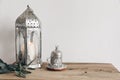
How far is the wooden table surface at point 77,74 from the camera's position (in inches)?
43.3

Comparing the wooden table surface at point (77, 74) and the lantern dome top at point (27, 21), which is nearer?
the wooden table surface at point (77, 74)

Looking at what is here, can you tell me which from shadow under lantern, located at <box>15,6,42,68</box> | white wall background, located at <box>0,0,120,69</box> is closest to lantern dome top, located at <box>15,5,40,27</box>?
shadow under lantern, located at <box>15,6,42,68</box>

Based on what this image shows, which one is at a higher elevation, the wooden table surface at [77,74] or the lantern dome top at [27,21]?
the lantern dome top at [27,21]

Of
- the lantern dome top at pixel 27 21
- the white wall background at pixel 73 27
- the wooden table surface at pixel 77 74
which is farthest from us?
the white wall background at pixel 73 27

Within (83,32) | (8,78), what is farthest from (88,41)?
(8,78)

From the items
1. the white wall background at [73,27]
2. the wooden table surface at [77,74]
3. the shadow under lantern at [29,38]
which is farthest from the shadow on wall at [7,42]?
the wooden table surface at [77,74]

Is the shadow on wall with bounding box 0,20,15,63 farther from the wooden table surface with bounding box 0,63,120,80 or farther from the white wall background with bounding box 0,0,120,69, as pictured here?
the wooden table surface with bounding box 0,63,120,80

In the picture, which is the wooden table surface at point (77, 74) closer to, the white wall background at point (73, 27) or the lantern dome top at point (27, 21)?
the white wall background at point (73, 27)

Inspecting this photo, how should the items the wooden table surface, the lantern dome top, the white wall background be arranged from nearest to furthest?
1. the wooden table surface
2. the lantern dome top
3. the white wall background

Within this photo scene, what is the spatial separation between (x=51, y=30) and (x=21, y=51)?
0.30m

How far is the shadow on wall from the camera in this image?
4.86ft

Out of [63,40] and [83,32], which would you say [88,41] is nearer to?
[83,32]

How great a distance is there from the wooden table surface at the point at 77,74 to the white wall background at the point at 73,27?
0.56 ft

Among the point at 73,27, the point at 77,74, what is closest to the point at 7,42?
the point at 73,27
